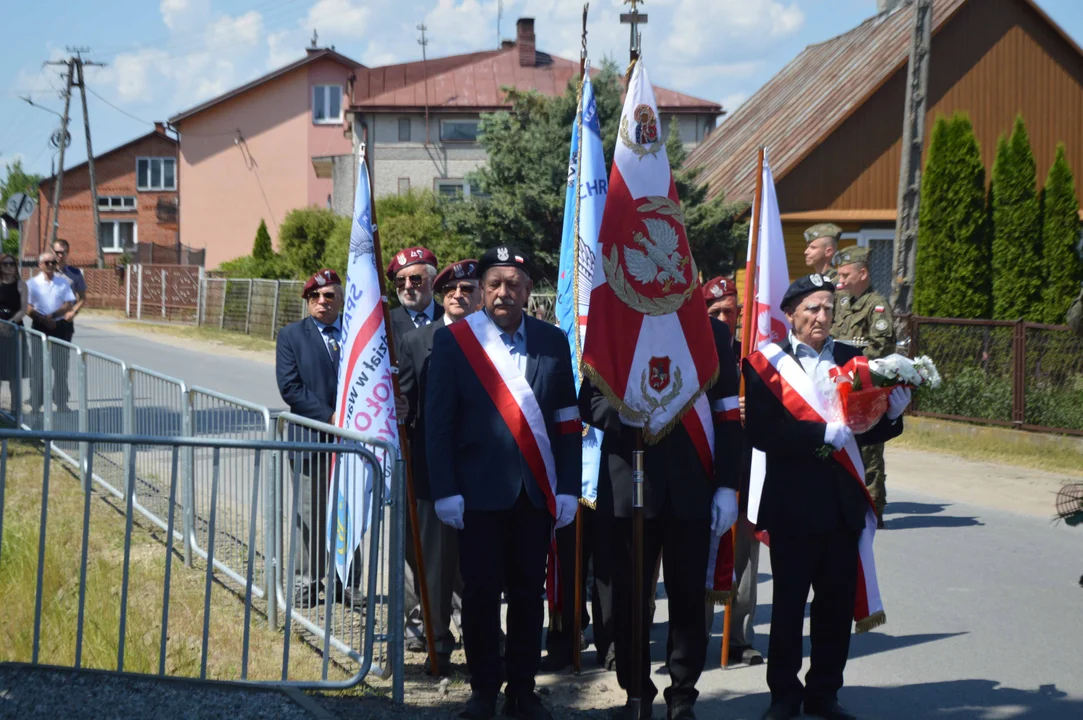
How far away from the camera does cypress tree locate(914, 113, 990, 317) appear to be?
1883 cm

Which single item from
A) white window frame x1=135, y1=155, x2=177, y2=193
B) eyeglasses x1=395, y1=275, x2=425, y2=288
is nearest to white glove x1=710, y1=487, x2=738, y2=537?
eyeglasses x1=395, y1=275, x2=425, y2=288

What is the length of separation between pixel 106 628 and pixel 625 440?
2.86 metres

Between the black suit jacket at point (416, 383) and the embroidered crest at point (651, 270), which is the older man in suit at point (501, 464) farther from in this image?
the black suit jacket at point (416, 383)

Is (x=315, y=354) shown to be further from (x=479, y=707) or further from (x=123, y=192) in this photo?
(x=123, y=192)

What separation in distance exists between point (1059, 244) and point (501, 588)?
55.4 feet

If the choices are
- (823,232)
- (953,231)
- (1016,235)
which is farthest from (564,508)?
(1016,235)

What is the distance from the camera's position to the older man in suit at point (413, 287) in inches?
258

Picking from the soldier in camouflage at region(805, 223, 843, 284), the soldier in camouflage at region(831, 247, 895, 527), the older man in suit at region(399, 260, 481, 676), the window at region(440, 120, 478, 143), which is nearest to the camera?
the older man in suit at region(399, 260, 481, 676)

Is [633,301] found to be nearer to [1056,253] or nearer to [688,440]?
[688,440]

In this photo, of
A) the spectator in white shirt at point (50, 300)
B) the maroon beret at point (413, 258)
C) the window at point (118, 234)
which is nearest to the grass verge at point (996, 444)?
the maroon beret at point (413, 258)

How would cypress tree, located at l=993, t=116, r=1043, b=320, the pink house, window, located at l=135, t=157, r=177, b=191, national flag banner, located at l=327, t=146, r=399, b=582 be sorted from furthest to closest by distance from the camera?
window, located at l=135, t=157, r=177, b=191 < the pink house < cypress tree, located at l=993, t=116, r=1043, b=320 < national flag banner, located at l=327, t=146, r=399, b=582

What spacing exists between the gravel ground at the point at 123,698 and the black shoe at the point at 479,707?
665 mm

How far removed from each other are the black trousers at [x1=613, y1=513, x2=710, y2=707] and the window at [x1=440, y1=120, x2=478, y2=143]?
3674 cm

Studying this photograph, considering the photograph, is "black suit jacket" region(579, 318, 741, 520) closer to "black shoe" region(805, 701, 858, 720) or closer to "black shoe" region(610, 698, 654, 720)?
"black shoe" region(610, 698, 654, 720)
